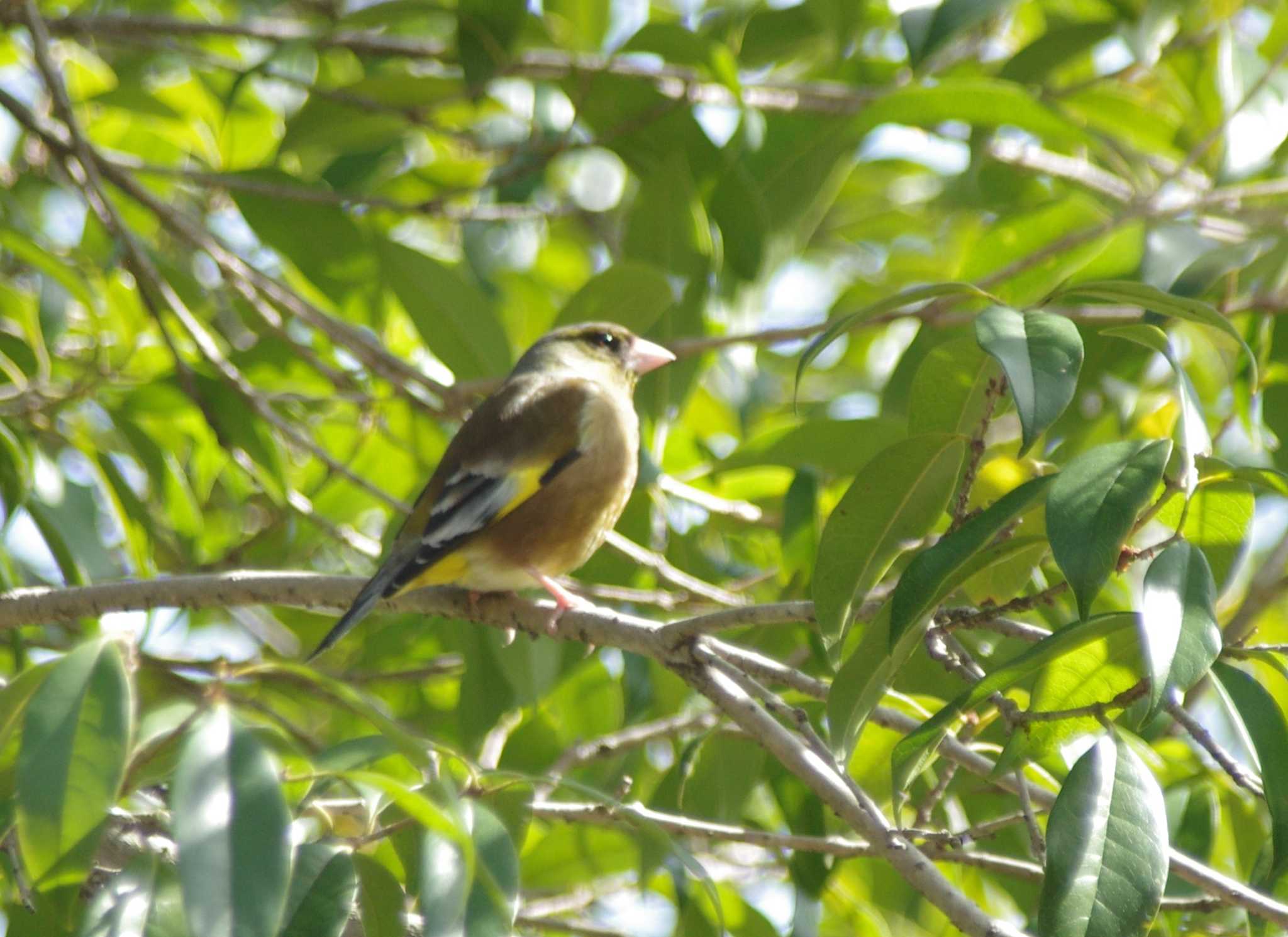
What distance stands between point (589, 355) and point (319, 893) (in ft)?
11.1

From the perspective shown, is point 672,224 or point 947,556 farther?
point 672,224

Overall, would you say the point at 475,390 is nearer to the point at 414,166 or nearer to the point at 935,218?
the point at 414,166

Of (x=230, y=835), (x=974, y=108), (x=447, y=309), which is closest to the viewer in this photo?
(x=230, y=835)

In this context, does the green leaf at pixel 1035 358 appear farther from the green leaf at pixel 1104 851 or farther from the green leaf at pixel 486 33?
the green leaf at pixel 486 33

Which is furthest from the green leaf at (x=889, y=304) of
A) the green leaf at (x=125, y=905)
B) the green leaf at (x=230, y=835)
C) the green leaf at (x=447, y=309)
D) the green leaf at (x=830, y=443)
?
the green leaf at (x=447, y=309)

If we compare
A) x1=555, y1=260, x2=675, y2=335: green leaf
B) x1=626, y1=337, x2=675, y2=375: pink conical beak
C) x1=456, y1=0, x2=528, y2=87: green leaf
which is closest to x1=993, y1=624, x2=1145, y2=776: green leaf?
x1=555, y1=260, x2=675, y2=335: green leaf

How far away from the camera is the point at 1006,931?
2.24 metres

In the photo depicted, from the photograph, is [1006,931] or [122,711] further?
[1006,931]

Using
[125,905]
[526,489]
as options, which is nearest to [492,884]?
[125,905]

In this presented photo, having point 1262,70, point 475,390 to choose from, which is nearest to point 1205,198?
point 1262,70

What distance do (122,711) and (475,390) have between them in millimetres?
2642

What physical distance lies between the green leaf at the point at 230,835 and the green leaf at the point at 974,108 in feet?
9.70

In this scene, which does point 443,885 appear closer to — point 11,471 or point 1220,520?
point 1220,520

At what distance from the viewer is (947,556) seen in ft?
7.47
